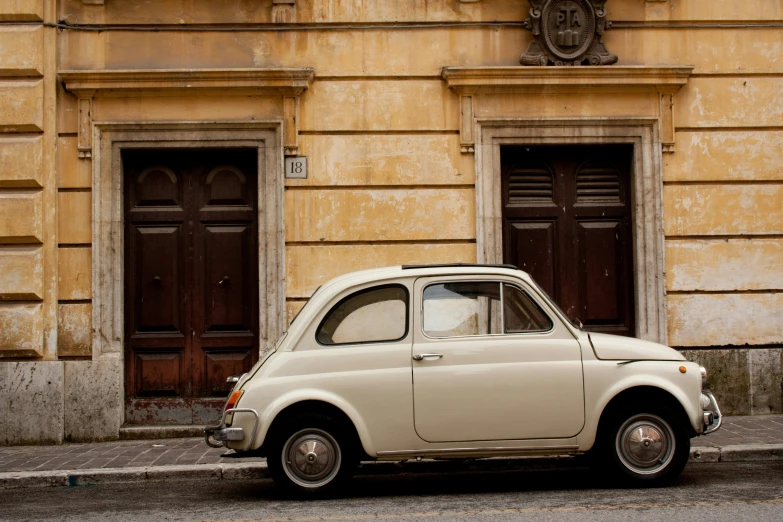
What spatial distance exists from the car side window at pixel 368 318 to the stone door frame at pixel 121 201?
372cm

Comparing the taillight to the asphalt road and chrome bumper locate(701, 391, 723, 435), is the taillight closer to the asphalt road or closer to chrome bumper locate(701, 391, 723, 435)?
the asphalt road

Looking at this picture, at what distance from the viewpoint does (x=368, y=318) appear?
741 centimetres

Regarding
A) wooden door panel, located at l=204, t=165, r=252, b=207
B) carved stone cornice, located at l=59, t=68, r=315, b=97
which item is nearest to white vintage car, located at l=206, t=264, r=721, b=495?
wooden door panel, located at l=204, t=165, r=252, b=207

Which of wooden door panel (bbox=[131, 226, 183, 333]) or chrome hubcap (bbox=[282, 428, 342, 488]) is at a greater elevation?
wooden door panel (bbox=[131, 226, 183, 333])

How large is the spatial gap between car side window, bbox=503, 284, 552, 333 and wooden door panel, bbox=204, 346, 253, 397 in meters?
4.72

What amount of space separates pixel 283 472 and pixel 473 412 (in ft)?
4.77

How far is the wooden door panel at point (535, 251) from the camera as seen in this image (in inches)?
455

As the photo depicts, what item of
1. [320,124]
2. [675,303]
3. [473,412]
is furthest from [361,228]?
[473,412]

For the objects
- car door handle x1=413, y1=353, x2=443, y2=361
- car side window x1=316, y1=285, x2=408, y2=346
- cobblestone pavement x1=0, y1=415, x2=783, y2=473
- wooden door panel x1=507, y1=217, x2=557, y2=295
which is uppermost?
wooden door panel x1=507, y1=217, x2=557, y2=295

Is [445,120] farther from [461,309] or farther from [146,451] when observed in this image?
[146,451]

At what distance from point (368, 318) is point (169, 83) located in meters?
4.93

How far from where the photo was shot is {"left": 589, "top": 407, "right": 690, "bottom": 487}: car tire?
718 centimetres

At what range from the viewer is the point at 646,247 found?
1132 cm

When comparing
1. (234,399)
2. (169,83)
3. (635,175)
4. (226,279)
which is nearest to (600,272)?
(635,175)
